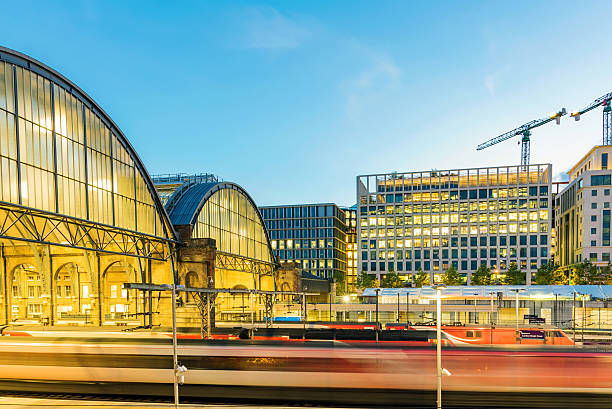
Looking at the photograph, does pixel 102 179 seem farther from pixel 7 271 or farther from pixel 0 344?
pixel 7 271

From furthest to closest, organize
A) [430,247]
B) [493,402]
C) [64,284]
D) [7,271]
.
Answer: [430,247]
[64,284]
[7,271]
[493,402]

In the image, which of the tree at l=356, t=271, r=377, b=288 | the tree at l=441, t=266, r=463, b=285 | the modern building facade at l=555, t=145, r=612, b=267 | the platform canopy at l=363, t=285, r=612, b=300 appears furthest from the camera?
the tree at l=356, t=271, r=377, b=288

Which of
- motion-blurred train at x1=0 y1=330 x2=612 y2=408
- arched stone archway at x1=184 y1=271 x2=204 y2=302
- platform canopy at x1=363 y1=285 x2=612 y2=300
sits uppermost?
arched stone archway at x1=184 y1=271 x2=204 y2=302

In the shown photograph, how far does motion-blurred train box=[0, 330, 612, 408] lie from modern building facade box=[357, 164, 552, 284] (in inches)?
4586

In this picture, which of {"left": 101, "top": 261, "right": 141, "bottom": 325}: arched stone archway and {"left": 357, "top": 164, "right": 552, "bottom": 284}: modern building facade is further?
{"left": 357, "top": 164, "right": 552, "bottom": 284}: modern building facade

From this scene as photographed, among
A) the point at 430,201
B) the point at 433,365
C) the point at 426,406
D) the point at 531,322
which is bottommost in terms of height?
the point at 531,322

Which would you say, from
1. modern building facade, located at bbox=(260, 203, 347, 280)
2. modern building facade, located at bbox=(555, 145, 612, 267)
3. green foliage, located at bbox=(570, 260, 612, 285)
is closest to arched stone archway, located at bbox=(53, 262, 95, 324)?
modern building facade, located at bbox=(260, 203, 347, 280)

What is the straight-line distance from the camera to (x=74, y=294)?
53688mm

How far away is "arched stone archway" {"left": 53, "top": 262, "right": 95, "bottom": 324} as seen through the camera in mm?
53200

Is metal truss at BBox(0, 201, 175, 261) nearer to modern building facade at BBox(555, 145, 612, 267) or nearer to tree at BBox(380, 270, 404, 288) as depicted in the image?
tree at BBox(380, 270, 404, 288)

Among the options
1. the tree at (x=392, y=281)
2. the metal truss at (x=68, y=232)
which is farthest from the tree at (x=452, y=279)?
the metal truss at (x=68, y=232)

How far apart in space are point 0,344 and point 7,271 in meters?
30.9

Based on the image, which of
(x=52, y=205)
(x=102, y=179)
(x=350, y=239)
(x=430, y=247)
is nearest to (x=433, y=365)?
(x=52, y=205)

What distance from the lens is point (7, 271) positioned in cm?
4362
